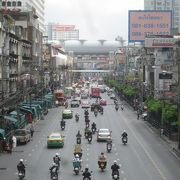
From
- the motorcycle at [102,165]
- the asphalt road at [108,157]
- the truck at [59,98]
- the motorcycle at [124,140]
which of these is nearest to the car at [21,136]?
the asphalt road at [108,157]

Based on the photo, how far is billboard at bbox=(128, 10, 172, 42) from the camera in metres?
→ 136

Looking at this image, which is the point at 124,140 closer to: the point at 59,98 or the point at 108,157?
the point at 108,157

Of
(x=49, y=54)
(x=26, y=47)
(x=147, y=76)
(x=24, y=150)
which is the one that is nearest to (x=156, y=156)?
(x=24, y=150)

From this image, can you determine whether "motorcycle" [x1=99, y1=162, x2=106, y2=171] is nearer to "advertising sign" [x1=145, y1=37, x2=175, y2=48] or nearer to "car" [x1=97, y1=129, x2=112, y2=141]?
"car" [x1=97, y1=129, x2=112, y2=141]

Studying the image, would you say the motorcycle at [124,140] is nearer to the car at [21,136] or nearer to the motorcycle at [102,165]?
the car at [21,136]

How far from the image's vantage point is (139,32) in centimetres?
13700

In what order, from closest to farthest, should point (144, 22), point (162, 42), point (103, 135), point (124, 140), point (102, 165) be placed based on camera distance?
point (102, 165), point (124, 140), point (103, 135), point (162, 42), point (144, 22)

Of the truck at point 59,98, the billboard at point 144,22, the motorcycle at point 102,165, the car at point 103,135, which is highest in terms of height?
the billboard at point 144,22

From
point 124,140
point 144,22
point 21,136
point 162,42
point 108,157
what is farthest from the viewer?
point 144,22

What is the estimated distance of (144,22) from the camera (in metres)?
136

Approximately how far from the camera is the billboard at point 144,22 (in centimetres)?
13575

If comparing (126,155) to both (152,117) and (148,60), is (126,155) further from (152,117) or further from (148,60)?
(148,60)

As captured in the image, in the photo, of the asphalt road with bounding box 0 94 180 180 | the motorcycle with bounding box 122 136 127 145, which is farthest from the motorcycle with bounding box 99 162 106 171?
the motorcycle with bounding box 122 136 127 145

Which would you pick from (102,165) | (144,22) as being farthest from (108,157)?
(144,22)
